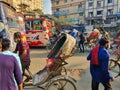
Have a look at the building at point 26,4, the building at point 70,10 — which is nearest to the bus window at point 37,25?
the building at point 26,4

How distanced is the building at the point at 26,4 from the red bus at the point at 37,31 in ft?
32.1

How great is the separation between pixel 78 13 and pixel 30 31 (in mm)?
49129

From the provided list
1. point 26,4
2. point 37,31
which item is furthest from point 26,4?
point 37,31

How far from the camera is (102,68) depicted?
488cm

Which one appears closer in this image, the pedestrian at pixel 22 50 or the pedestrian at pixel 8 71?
the pedestrian at pixel 8 71

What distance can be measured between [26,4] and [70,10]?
37678mm

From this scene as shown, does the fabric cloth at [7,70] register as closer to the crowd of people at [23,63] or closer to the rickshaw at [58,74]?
the crowd of people at [23,63]

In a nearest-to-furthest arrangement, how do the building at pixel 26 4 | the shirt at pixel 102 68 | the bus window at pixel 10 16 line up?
the shirt at pixel 102 68, the bus window at pixel 10 16, the building at pixel 26 4

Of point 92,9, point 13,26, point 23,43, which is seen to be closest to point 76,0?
point 92,9

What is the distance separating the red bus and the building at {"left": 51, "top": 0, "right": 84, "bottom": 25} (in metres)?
43.6

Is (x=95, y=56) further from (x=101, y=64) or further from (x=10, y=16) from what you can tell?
(x=10, y=16)

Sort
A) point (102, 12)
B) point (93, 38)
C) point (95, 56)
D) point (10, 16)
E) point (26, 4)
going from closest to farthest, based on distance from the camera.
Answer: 1. point (95, 56)
2. point (10, 16)
3. point (93, 38)
4. point (26, 4)
5. point (102, 12)

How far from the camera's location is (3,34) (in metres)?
9.35

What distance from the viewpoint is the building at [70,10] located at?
65.0 metres
